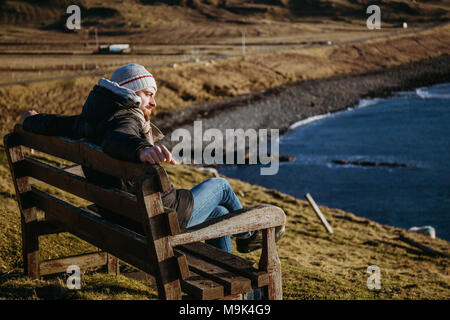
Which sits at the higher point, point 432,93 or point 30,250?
point 30,250

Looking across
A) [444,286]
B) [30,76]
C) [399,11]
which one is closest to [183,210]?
[444,286]

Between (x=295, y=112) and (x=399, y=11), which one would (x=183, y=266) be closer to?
(x=295, y=112)

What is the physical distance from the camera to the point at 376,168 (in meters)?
30.8

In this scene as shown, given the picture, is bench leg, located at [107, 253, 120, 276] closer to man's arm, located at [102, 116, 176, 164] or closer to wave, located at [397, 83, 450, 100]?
man's arm, located at [102, 116, 176, 164]

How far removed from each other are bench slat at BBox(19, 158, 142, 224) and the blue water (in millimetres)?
18805

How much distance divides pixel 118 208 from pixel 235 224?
0.81m

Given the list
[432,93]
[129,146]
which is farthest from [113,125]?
[432,93]

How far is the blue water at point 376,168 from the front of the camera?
939 inches

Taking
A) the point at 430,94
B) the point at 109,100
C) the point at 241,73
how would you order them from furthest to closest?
the point at 241,73 → the point at 430,94 → the point at 109,100

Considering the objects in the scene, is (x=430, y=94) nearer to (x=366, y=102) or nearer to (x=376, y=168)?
(x=366, y=102)

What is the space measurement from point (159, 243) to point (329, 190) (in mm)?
23907

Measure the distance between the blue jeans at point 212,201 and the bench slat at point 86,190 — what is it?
25.7 inches

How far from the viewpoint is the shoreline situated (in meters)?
44.8

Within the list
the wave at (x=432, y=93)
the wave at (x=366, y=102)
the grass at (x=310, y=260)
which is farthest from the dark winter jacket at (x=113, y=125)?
the wave at (x=432, y=93)
